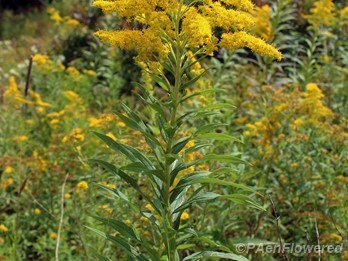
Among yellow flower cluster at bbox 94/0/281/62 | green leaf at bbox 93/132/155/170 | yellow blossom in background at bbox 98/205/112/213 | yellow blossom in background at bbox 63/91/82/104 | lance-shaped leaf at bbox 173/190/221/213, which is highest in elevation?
yellow flower cluster at bbox 94/0/281/62

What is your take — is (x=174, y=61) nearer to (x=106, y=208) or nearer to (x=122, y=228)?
(x=122, y=228)

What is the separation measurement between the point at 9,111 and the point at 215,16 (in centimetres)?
336

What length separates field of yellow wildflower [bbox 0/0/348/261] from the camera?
2277mm

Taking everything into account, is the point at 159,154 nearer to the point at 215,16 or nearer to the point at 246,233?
the point at 215,16

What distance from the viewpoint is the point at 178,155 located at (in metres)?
2.19

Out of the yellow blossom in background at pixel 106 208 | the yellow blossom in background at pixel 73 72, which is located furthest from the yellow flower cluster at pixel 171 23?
the yellow blossom in background at pixel 73 72

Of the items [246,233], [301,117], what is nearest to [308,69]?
[301,117]

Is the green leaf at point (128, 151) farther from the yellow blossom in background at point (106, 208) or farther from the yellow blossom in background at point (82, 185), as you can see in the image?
the yellow blossom in background at point (82, 185)

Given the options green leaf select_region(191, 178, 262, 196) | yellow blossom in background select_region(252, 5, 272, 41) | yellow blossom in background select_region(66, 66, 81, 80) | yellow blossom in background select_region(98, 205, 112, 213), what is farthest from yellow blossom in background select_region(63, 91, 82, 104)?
green leaf select_region(191, 178, 262, 196)

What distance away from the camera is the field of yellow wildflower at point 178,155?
7.47ft

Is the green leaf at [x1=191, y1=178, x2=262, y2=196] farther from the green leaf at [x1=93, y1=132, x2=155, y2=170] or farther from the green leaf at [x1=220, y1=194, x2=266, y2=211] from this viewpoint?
the green leaf at [x1=93, y1=132, x2=155, y2=170]

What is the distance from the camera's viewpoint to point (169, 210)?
2.38 m

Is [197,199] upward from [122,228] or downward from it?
upward

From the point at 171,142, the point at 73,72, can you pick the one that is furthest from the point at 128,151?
the point at 73,72
